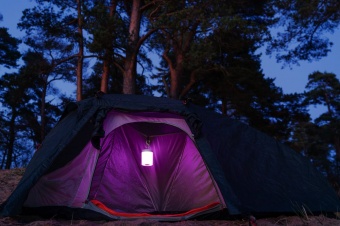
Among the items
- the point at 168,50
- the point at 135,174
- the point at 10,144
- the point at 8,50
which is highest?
the point at 8,50

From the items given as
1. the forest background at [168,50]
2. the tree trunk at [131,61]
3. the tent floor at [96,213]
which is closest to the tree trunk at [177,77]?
the forest background at [168,50]

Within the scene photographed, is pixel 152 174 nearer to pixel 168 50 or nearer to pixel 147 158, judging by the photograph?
pixel 147 158

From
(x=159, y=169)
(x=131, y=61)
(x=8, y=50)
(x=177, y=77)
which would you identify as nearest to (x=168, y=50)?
(x=177, y=77)

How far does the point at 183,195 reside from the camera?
5.20 m

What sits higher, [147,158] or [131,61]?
[131,61]

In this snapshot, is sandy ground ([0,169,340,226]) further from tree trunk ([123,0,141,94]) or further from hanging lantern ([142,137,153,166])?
tree trunk ([123,0,141,94])

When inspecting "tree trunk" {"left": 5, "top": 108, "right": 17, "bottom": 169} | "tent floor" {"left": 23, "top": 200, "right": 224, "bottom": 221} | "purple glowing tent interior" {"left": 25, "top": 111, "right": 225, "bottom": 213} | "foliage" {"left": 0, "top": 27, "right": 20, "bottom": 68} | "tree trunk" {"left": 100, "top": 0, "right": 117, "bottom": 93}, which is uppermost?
"foliage" {"left": 0, "top": 27, "right": 20, "bottom": 68}

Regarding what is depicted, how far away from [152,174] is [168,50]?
9.47 m

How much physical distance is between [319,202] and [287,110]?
15885mm

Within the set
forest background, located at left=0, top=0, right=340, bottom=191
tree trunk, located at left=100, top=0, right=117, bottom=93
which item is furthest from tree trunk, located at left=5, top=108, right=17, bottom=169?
tree trunk, located at left=100, top=0, right=117, bottom=93

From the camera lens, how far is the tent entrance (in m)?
4.95

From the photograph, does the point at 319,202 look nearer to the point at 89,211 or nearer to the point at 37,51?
the point at 89,211

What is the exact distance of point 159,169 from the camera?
549 cm

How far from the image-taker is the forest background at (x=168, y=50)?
10.6 metres
